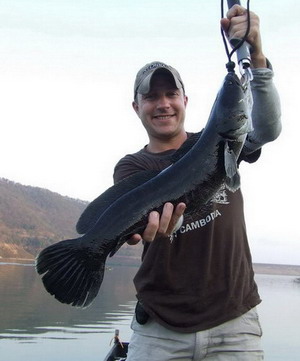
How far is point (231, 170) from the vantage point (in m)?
3.59

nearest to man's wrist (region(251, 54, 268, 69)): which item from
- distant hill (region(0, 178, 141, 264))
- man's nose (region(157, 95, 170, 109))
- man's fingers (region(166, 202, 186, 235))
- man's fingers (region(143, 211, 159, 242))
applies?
man's nose (region(157, 95, 170, 109))

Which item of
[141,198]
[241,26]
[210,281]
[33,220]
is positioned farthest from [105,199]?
[33,220]

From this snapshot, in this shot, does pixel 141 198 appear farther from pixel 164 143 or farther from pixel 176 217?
pixel 164 143

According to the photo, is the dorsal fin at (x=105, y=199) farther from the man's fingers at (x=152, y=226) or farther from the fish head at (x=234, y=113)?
the fish head at (x=234, y=113)

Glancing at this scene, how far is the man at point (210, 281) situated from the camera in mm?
3875

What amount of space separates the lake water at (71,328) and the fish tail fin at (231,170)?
19.3 metres

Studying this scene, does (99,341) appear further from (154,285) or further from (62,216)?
(62,216)

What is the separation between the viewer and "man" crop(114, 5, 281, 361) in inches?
153

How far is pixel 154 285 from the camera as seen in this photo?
4.11 meters

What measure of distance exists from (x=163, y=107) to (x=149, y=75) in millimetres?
339

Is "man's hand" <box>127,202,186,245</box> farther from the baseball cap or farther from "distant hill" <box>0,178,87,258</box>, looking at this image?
"distant hill" <box>0,178,87,258</box>

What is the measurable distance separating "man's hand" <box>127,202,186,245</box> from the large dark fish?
0.06m

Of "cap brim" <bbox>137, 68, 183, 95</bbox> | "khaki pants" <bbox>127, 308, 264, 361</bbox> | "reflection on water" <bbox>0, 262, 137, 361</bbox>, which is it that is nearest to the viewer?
"khaki pants" <bbox>127, 308, 264, 361</bbox>

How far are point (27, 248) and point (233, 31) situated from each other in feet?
420
